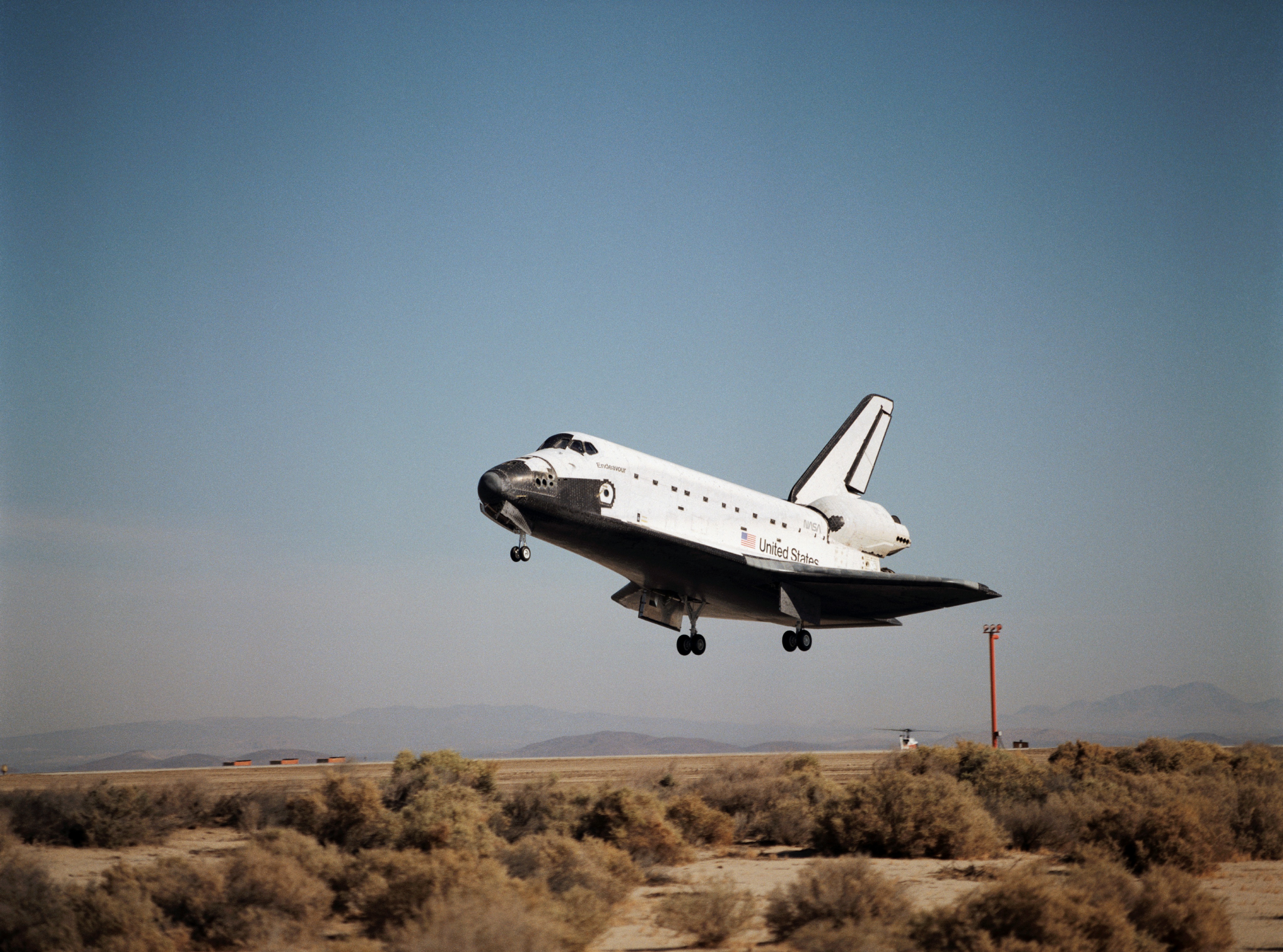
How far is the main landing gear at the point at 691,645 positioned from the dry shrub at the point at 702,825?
24.5ft

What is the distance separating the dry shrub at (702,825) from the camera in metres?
23.0

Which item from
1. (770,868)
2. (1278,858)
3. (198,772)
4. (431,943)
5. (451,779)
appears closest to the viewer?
(431,943)

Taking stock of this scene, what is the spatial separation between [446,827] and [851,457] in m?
22.8

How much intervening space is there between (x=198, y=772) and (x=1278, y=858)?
49423mm

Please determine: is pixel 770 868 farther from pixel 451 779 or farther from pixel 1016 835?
pixel 451 779

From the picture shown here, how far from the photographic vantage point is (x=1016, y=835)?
22844 millimetres

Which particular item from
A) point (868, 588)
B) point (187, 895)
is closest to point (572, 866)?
point (187, 895)

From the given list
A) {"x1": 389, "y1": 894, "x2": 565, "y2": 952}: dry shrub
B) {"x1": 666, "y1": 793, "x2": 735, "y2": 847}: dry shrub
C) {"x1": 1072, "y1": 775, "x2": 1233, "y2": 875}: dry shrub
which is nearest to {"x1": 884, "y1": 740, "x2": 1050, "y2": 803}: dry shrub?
{"x1": 1072, "y1": 775, "x2": 1233, "y2": 875}: dry shrub

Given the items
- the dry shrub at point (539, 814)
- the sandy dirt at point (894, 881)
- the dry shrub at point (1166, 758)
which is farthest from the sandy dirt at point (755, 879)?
the dry shrub at point (1166, 758)

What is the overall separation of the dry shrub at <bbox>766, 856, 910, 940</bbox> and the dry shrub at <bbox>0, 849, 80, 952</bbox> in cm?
889

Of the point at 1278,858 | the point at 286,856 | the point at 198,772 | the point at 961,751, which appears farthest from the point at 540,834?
the point at 198,772

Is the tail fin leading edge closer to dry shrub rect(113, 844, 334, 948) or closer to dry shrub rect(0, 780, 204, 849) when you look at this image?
dry shrub rect(0, 780, 204, 849)

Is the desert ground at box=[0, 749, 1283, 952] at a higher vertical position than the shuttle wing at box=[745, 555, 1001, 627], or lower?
lower

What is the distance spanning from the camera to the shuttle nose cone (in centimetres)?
2325
